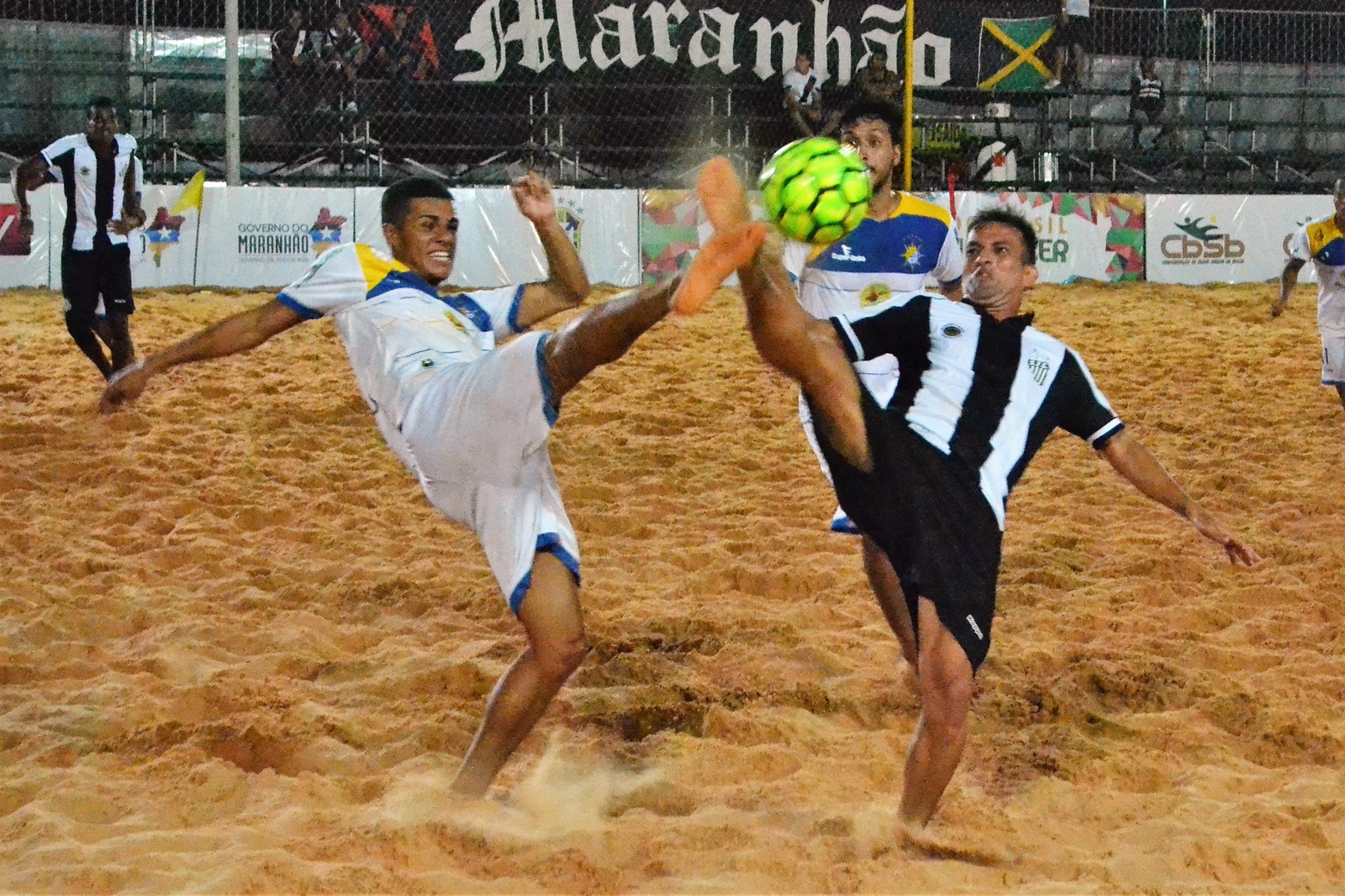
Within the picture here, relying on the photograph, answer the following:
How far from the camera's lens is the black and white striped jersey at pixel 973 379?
3594mm

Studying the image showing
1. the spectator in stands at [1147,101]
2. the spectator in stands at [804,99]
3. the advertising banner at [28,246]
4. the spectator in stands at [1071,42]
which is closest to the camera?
the advertising banner at [28,246]

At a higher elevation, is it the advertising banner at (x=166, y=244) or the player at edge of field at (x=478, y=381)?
the advertising banner at (x=166, y=244)

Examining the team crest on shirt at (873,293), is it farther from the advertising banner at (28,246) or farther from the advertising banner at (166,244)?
the advertising banner at (28,246)

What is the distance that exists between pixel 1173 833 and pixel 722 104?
1295 centimetres

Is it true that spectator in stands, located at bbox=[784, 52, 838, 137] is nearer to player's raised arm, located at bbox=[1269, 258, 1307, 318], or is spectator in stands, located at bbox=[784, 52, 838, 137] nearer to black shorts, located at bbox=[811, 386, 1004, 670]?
player's raised arm, located at bbox=[1269, 258, 1307, 318]

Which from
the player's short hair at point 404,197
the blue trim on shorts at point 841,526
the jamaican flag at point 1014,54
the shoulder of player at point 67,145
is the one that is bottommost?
the blue trim on shorts at point 841,526

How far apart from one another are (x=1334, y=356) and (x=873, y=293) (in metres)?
4.54

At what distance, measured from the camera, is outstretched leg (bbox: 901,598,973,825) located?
3418mm

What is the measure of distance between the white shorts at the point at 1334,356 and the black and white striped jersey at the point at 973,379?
5.50 meters

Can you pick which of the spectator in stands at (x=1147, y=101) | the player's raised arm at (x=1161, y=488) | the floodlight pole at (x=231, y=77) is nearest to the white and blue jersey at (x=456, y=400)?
the player's raised arm at (x=1161, y=488)

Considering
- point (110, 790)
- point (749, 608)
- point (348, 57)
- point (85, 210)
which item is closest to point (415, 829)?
point (110, 790)

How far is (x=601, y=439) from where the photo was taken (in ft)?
28.2

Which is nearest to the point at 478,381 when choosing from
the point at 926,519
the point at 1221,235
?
the point at 926,519

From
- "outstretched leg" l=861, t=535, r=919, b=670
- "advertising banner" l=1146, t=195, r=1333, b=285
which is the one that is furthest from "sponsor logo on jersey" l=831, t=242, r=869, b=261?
"advertising banner" l=1146, t=195, r=1333, b=285
